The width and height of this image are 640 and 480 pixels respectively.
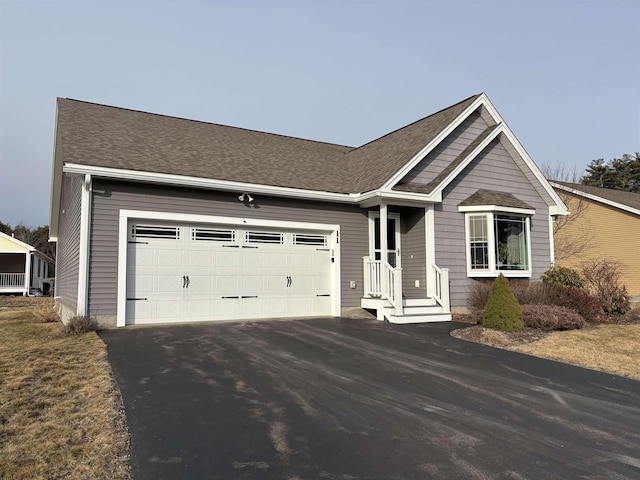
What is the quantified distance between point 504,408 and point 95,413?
4.28 m

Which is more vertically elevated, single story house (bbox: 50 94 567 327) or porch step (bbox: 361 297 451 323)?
single story house (bbox: 50 94 567 327)

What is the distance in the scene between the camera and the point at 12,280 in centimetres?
3117

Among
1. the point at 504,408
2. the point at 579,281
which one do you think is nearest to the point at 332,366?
the point at 504,408

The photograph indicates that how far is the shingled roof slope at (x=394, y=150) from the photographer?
12.3m

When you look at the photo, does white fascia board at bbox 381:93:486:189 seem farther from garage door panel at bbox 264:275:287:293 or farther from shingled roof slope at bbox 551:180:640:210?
shingled roof slope at bbox 551:180:640:210

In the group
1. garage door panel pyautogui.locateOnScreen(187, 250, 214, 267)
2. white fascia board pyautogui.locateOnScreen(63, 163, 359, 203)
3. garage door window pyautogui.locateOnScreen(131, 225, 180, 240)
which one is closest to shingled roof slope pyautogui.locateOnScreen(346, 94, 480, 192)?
white fascia board pyautogui.locateOnScreen(63, 163, 359, 203)

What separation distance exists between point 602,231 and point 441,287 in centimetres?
1421

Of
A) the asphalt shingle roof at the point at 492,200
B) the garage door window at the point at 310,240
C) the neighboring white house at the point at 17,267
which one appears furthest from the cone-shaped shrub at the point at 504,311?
the neighboring white house at the point at 17,267

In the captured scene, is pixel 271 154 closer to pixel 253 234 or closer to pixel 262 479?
pixel 253 234

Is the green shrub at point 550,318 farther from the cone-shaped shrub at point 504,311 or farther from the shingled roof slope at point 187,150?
the shingled roof slope at point 187,150

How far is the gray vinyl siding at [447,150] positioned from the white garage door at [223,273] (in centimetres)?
322

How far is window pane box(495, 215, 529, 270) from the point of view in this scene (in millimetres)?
12789

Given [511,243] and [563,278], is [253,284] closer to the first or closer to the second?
[511,243]

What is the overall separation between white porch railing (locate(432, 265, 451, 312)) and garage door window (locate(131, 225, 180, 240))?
6871 millimetres
